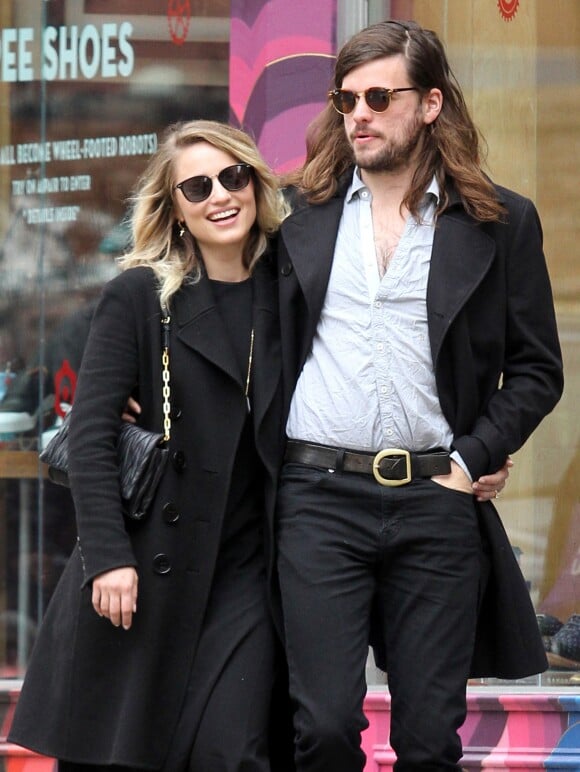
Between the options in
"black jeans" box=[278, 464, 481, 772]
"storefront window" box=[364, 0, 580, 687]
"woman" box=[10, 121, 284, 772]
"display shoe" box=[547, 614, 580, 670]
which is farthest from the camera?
"storefront window" box=[364, 0, 580, 687]

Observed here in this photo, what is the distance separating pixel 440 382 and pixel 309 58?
222cm

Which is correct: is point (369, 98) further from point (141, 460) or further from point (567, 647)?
point (567, 647)

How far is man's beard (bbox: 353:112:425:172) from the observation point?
386cm

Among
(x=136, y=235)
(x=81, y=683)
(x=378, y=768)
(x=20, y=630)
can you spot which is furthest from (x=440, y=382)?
(x=20, y=630)

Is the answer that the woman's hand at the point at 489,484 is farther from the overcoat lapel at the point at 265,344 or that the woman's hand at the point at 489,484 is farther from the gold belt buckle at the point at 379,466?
the overcoat lapel at the point at 265,344

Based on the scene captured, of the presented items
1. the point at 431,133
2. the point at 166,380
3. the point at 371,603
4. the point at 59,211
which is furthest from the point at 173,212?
the point at 59,211

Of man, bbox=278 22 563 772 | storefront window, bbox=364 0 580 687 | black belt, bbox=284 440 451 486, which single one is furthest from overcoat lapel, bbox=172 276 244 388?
storefront window, bbox=364 0 580 687

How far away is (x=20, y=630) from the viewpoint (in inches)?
238

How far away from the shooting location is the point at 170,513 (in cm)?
384

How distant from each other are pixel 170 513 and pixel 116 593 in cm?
25

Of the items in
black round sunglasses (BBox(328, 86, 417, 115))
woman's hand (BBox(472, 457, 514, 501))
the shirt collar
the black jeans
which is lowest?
the black jeans

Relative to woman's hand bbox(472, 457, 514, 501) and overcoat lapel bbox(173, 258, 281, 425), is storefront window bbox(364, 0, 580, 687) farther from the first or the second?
overcoat lapel bbox(173, 258, 281, 425)

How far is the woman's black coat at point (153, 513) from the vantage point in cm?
382

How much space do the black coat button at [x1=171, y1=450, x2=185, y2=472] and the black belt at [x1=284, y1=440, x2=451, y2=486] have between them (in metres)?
0.31
